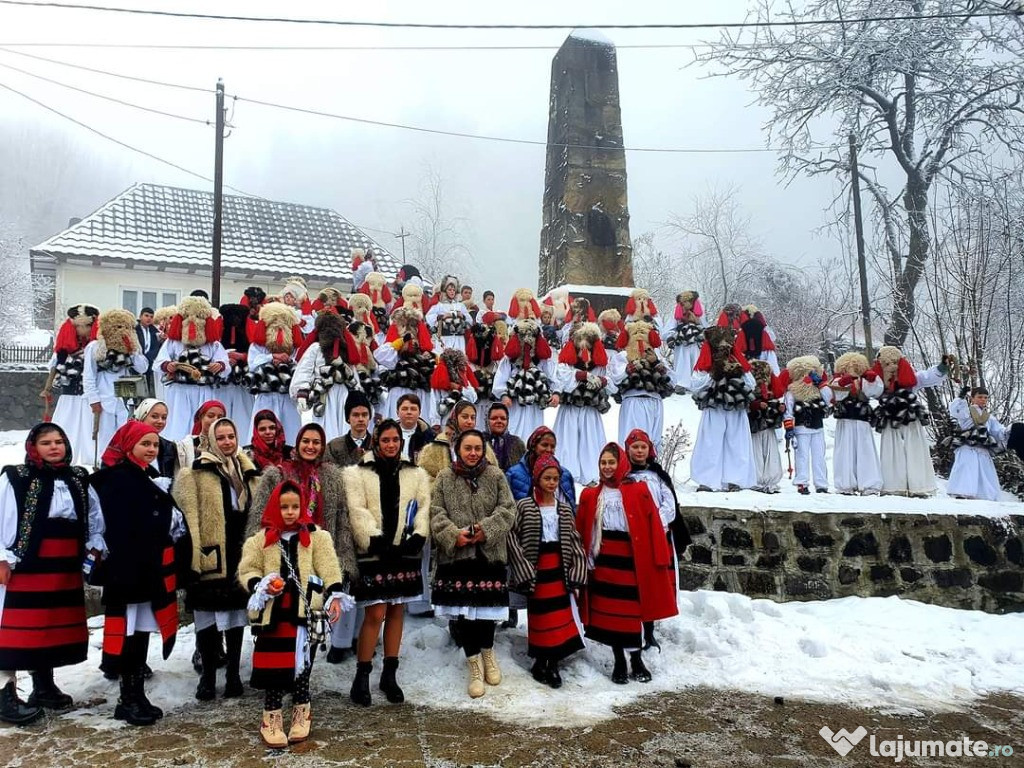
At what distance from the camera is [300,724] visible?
3.73 metres

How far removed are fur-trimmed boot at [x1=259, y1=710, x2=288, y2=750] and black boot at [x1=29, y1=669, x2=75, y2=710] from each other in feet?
4.21

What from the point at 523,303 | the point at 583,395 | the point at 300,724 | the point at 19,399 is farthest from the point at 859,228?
the point at 19,399

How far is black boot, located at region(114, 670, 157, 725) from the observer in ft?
12.7

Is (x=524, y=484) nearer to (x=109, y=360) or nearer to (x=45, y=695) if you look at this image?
(x=45, y=695)

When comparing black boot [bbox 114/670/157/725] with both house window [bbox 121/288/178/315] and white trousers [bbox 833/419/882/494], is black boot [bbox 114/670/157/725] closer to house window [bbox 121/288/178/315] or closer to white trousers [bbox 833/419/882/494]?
white trousers [bbox 833/419/882/494]

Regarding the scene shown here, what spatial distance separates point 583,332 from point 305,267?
49.5 ft

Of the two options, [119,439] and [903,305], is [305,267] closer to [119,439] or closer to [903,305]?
[903,305]

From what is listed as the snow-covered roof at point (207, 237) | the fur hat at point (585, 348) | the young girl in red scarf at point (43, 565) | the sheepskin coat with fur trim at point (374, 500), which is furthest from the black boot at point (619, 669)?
the snow-covered roof at point (207, 237)

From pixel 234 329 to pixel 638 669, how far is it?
18.7 feet

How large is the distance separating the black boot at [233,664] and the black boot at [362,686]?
0.70 metres

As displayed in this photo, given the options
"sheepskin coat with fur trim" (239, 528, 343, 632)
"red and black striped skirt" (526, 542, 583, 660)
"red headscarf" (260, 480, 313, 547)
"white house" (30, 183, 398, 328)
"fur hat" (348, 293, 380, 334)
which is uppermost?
"white house" (30, 183, 398, 328)

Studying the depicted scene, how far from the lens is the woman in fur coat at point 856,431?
8.32m

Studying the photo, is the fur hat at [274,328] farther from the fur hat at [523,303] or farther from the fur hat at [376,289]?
the fur hat at [523,303]

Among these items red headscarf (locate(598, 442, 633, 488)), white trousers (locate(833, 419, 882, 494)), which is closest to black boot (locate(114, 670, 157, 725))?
red headscarf (locate(598, 442, 633, 488))
